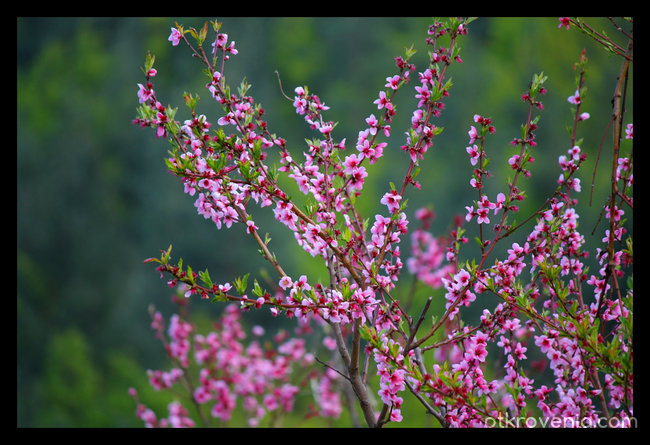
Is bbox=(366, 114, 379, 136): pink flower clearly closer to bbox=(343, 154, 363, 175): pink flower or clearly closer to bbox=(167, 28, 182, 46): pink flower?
bbox=(343, 154, 363, 175): pink flower

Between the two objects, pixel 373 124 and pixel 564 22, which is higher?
pixel 564 22

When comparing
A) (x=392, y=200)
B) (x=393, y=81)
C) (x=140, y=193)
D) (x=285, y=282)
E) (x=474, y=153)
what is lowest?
(x=285, y=282)

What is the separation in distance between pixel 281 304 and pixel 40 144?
22.3m

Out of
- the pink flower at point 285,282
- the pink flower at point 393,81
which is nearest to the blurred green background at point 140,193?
the pink flower at point 393,81

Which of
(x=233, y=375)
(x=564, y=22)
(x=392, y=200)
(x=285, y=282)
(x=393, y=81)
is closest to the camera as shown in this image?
(x=285, y=282)

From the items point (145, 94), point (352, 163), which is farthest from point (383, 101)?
point (145, 94)

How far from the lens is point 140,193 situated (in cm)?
2009

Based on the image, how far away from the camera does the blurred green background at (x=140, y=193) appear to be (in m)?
16.5

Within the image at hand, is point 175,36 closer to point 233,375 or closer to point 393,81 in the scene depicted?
point 393,81

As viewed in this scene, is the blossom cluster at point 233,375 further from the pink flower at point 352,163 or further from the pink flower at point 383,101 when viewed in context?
the pink flower at point 383,101

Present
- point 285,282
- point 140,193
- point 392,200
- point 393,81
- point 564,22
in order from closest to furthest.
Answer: point 285,282 < point 392,200 < point 393,81 < point 564,22 < point 140,193

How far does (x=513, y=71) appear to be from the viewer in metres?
28.1
